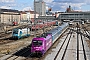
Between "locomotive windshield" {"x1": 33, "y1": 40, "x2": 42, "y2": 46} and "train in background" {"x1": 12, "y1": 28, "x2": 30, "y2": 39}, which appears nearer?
"locomotive windshield" {"x1": 33, "y1": 40, "x2": 42, "y2": 46}

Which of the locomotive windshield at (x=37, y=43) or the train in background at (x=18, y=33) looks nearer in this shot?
the locomotive windshield at (x=37, y=43)

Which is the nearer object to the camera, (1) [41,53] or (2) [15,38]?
(1) [41,53]

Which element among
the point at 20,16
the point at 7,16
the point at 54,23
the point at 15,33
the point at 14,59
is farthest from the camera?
the point at 20,16

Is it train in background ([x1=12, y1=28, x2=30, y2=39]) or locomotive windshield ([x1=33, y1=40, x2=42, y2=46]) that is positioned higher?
locomotive windshield ([x1=33, y1=40, x2=42, y2=46])

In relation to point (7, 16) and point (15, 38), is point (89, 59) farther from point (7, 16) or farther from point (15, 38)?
point (7, 16)

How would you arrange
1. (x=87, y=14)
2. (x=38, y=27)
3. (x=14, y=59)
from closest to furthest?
(x=14, y=59), (x=38, y=27), (x=87, y=14)

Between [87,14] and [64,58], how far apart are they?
173m

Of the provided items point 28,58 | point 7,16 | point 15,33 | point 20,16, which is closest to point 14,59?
point 28,58

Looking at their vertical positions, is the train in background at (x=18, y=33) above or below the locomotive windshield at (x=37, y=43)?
below

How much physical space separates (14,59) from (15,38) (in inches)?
946

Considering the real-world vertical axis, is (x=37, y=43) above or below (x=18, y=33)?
above

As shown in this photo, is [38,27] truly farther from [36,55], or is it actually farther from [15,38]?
[36,55]

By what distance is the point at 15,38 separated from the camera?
166 feet

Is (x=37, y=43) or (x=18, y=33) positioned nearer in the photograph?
(x=37, y=43)
